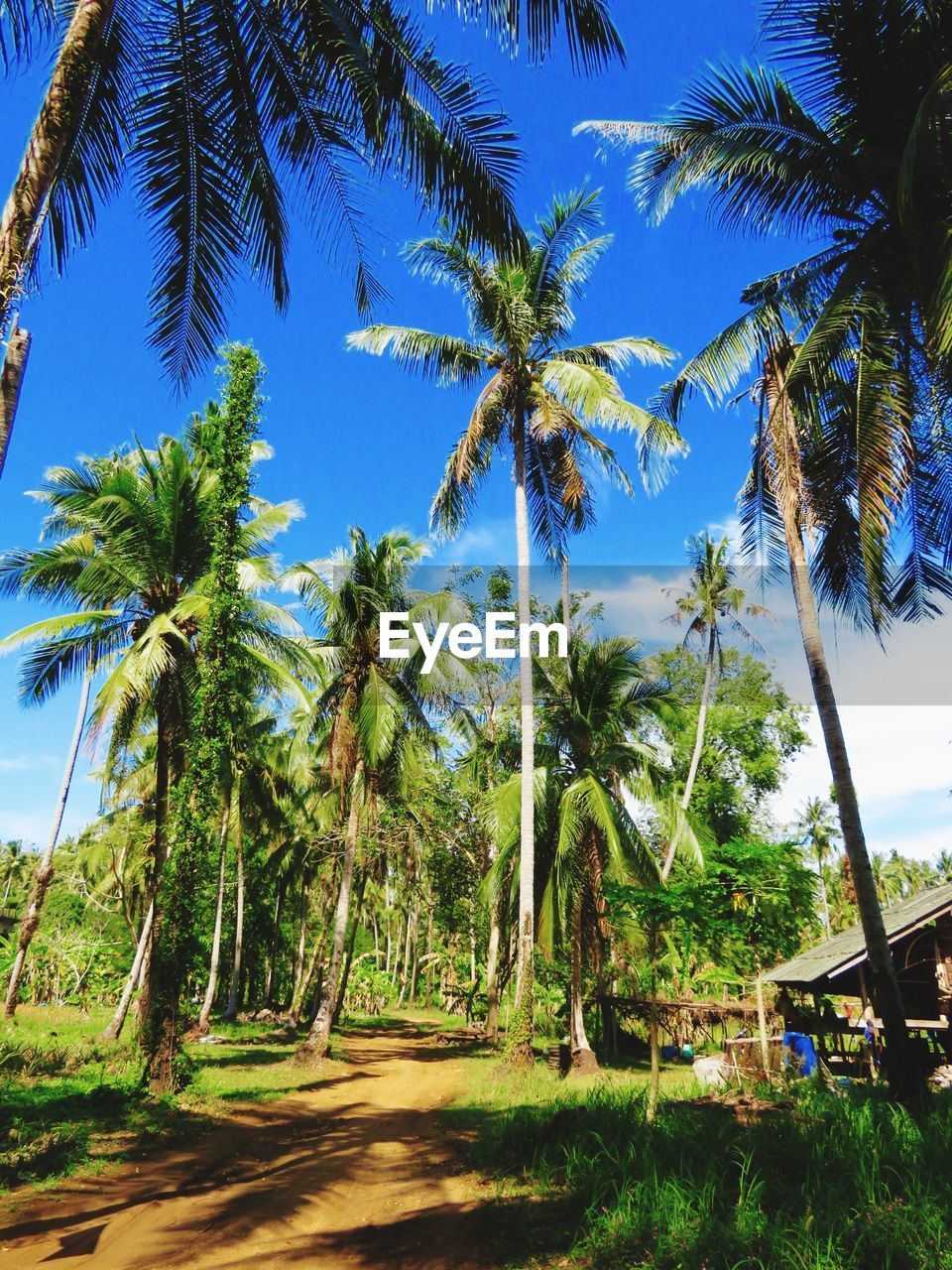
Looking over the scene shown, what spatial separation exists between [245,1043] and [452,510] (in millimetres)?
14649

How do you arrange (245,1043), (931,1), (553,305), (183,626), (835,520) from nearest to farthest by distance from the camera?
(931,1) < (835,520) < (183,626) < (553,305) < (245,1043)

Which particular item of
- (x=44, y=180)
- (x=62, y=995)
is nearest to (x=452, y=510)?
(x=44, y=180)

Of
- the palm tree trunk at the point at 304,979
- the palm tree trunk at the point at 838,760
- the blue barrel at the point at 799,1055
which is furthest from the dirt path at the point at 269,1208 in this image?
the palm tree trunk at the point at 304,979

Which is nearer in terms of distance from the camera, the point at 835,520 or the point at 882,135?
the point at 882,135

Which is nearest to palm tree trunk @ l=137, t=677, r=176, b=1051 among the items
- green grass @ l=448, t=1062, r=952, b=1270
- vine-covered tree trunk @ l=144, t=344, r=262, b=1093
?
vine-covered tree trunk @ l=144, t=344, r=262, b=1093

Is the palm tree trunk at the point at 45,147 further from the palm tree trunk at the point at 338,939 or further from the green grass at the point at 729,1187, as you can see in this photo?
the palm tree trunk at the point at 338,939

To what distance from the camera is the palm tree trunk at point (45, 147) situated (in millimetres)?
4711

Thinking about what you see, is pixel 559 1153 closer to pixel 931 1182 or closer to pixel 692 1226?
pixel 692 1226

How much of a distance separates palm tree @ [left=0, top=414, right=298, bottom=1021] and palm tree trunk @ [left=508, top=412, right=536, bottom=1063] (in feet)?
17.5

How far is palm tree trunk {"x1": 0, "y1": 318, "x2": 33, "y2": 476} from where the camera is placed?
4.86 meters

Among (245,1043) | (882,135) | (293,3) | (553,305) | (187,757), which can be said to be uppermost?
(553,305)

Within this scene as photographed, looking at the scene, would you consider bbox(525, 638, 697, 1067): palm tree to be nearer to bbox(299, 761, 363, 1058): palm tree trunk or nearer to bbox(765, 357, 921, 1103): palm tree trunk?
bbox(299, 761, 363, 1058): palm tree trunk

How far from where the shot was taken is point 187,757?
474 inches

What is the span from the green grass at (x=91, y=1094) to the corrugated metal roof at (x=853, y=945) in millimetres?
10265
